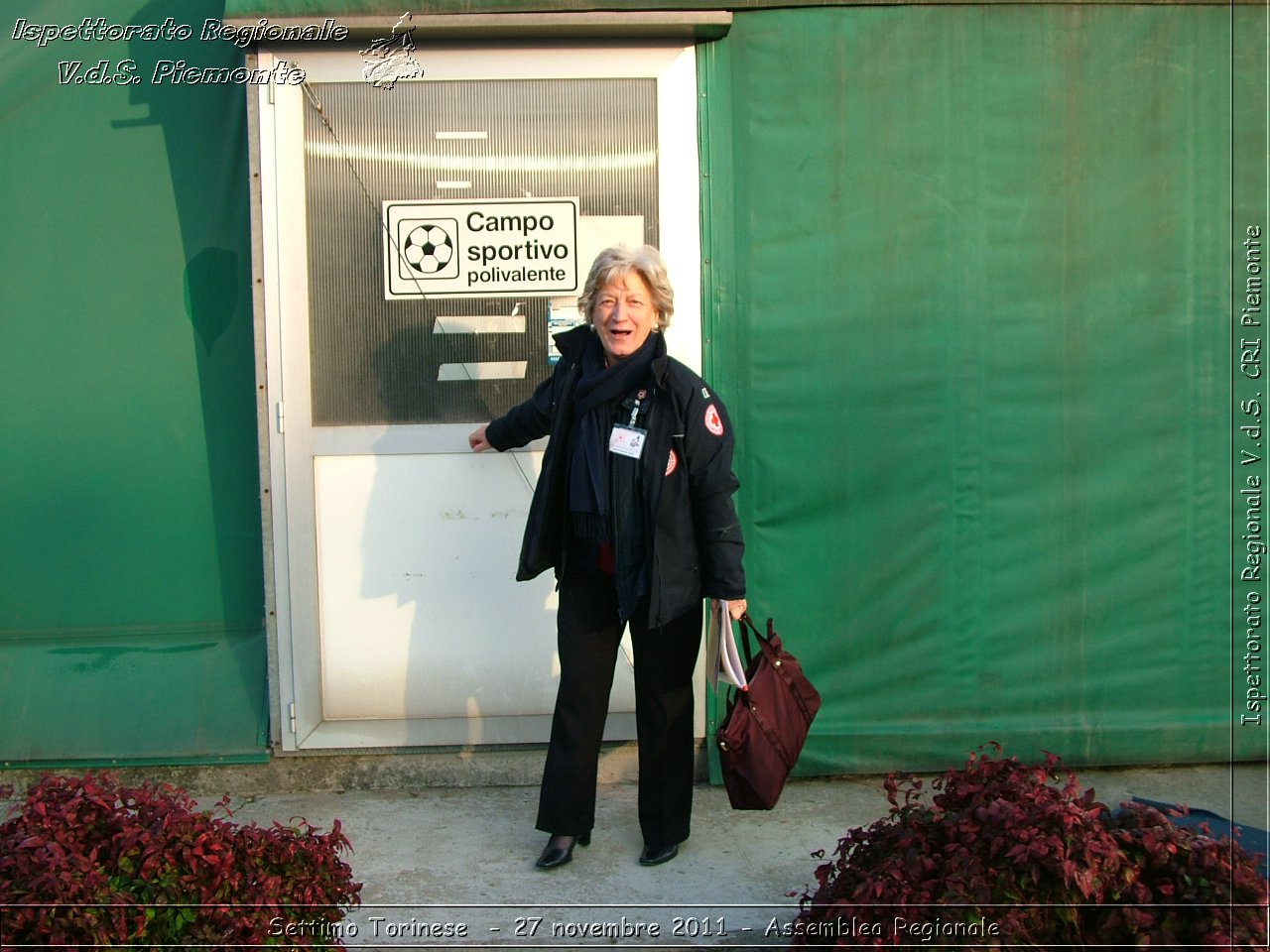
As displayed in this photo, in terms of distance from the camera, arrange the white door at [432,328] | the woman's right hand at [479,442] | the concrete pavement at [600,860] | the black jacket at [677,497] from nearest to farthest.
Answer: the concrete pavement at [600,860] → the black jacket at [677,497] → the woman's right hand at [479,442] → the white door at [432,328]

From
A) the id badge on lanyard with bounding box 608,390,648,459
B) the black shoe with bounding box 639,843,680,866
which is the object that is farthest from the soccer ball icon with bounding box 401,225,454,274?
the black shoe with bounding box 639,843,680,866

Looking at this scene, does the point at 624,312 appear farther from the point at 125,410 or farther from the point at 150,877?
the point at 125,410

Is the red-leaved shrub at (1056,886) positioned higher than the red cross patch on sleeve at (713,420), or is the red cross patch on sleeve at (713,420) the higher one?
the red cross patch on sleeve at (713,420)

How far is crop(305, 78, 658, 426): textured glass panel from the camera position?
4137 mm

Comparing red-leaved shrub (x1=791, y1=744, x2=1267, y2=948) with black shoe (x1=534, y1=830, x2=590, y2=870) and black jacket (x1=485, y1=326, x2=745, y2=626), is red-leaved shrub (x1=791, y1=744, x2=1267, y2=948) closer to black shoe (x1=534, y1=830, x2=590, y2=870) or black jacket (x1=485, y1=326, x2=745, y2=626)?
black jacket (x1=485, y1=326, x2=745, y2=626)

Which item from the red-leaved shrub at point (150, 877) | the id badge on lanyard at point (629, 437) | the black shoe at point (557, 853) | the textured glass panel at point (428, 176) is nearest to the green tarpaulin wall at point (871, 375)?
the textured glass panel at point (428, 176)

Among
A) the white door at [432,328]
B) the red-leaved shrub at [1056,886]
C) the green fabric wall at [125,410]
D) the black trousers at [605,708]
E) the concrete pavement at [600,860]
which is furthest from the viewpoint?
the green fabric wall at [125,410]

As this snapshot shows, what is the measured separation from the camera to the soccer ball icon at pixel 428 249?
13.6ft

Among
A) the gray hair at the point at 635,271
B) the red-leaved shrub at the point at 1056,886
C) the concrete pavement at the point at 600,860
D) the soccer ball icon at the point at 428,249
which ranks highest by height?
the soccer ball icon at the point at 428,249

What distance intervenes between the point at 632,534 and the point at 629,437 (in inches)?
10.7

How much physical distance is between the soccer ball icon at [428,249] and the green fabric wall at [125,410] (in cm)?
68

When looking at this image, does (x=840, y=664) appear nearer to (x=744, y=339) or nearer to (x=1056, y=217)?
(x=744, y=339)

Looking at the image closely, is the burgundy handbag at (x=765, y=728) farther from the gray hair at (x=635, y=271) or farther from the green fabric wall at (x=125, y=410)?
the green fabric wall at (x=125, y=410)

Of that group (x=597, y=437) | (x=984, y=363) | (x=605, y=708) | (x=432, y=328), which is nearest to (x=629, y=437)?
(x=597, y=437)
